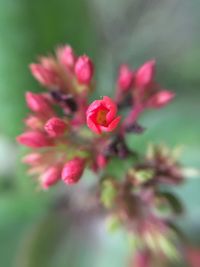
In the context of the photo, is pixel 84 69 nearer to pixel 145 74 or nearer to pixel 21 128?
pixel 145 74

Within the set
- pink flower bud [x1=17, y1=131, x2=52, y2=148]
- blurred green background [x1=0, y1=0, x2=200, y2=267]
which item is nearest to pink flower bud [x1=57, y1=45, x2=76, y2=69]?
pink flower bud [x1=17, y1=131, x2=52, y2=148]

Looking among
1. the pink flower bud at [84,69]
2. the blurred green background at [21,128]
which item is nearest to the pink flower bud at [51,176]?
the pink flower bud at [84,69]

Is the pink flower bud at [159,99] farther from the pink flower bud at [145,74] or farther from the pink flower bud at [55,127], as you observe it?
the pink flower bud at [55,127]

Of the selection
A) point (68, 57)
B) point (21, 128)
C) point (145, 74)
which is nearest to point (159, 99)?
point (145, 74)

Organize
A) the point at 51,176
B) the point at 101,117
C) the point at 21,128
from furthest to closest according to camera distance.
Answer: the point at 21,128 → the point at 51,176 → the point at 101,117

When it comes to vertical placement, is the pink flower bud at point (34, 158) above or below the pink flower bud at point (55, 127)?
above
